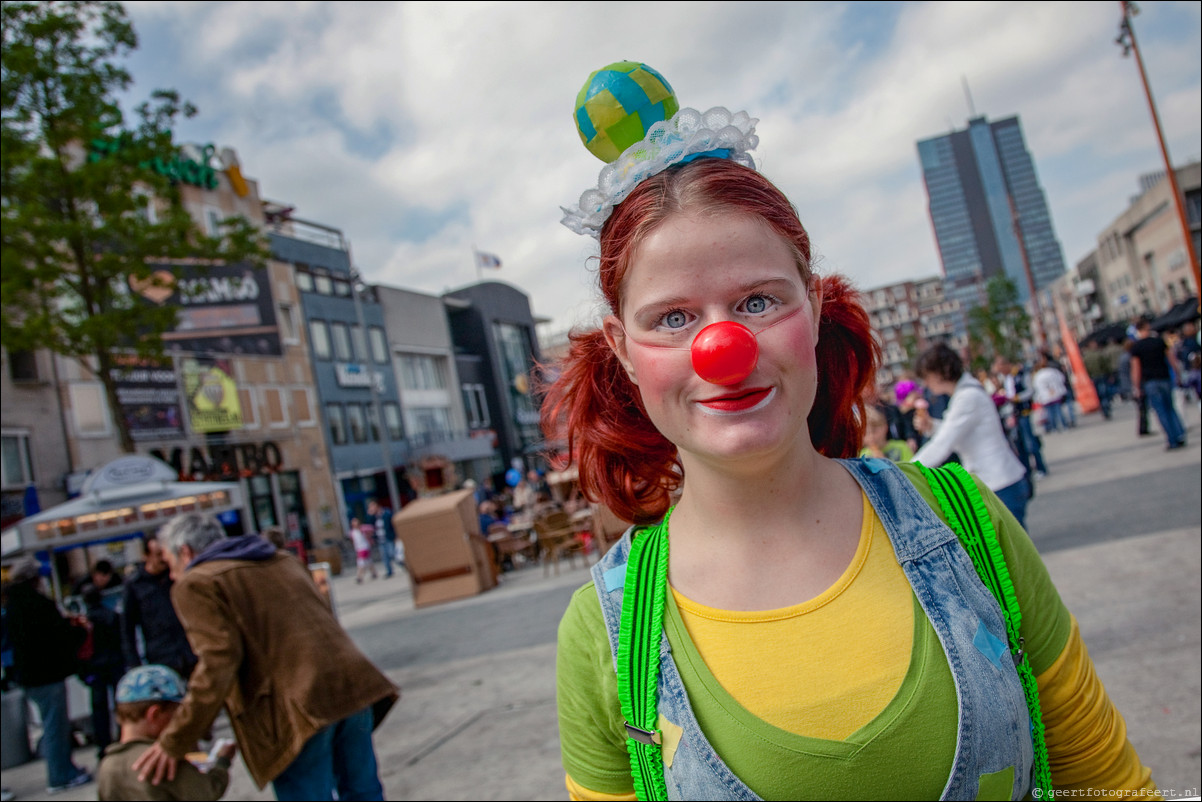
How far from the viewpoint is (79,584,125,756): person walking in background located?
6.66 metres

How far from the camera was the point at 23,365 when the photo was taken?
21141 millimetres

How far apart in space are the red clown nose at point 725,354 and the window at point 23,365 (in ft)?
79.6

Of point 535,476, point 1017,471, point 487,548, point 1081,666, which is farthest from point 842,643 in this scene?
point 535,476

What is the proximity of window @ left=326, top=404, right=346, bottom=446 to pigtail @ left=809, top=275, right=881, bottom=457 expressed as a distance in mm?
32625

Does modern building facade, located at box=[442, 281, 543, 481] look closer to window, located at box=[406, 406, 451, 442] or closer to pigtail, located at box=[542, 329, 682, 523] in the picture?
window, located at box=[406, 406, 451, 442]

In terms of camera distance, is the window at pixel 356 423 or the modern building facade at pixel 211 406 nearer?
the modern building facade at pixel 211 406

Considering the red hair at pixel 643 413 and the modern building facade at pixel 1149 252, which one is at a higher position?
the modern building facade at pixel 1149 252

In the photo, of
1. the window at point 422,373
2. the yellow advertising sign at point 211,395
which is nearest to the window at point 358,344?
the window at point 422,373

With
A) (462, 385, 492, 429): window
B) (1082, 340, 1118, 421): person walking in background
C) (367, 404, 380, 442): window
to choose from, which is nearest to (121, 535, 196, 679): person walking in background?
(1082, 340, 1118, 421): person walking in background

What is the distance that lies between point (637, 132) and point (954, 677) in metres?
0.97

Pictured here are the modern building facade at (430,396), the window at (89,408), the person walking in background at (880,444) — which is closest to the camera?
the person walking in background at (880,444)

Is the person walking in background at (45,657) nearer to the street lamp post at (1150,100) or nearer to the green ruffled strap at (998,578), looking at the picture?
the green ruffled strap at (998,578)

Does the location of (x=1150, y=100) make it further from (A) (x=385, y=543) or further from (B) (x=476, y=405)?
(B) (x=476, y=405)

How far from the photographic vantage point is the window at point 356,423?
33906 mm
